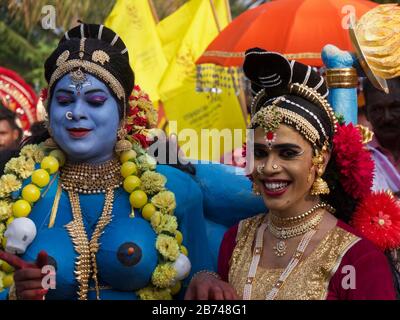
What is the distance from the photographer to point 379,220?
3178 mm

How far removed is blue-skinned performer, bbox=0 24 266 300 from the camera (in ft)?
10.8

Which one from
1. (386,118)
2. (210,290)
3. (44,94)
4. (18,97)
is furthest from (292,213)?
(18,97)

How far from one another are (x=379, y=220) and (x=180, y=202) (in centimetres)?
89

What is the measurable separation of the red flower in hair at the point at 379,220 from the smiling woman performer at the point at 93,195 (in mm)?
763

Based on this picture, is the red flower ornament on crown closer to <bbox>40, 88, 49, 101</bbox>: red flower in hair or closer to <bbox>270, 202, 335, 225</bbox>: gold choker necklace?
<bbox>40, 88, 49, 101</bbox>: red flower in hair

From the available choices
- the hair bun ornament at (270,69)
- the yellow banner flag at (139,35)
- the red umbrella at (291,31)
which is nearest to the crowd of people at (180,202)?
the hair bun ornament at (270,69)

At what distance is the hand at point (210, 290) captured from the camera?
111 inches

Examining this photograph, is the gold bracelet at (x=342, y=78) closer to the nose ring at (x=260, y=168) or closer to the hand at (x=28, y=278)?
the nose ring at (x=260, y=168)

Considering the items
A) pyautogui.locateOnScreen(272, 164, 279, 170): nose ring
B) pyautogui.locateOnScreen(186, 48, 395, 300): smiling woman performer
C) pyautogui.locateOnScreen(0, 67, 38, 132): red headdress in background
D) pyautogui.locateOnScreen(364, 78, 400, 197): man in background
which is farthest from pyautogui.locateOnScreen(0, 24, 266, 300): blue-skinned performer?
pyautogui.locateOnScreen(0, 67, 38, 132): red headdress in background

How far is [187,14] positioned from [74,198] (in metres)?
5.25

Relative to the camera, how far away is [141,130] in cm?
367

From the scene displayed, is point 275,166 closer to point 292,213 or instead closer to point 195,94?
point 292,213
